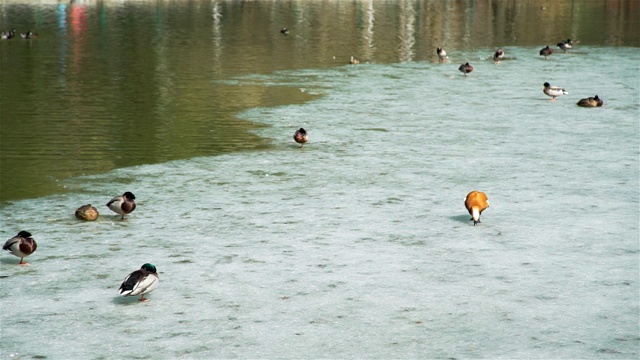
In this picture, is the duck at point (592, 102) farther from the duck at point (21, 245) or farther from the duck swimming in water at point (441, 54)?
the duck at point (21, 245)

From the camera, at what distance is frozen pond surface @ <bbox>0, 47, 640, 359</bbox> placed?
7.71 metres

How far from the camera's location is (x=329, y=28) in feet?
161

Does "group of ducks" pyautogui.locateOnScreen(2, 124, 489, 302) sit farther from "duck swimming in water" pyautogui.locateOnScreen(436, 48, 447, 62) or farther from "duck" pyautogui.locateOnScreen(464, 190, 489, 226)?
"duck swimming in water" pyautogui.locateOnScreen(436, 48, 447, 62)

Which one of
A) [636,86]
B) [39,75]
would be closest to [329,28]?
[39,75]

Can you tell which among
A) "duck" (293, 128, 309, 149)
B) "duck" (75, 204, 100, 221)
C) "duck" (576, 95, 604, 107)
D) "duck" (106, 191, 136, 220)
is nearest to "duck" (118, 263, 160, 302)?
"duck" (106, 191, 136, 220)

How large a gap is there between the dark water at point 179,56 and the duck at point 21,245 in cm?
339

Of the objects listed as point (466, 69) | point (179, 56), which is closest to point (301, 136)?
point (466, 69)

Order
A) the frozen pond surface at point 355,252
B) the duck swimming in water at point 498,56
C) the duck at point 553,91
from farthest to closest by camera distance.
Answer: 1. the duck swimming in water at point 498,56
2. the duck at point 553,91
3. the frozen pond surface at point 355,252

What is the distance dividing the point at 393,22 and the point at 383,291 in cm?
4765

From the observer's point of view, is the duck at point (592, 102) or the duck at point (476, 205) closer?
the duck at point (476, 205)

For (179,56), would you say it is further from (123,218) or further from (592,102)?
(123,218)

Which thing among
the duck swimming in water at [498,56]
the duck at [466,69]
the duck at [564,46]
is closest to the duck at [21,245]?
the duck at [466,69]

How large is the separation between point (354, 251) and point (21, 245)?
3776 millimetres

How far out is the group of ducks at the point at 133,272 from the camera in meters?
8.31
